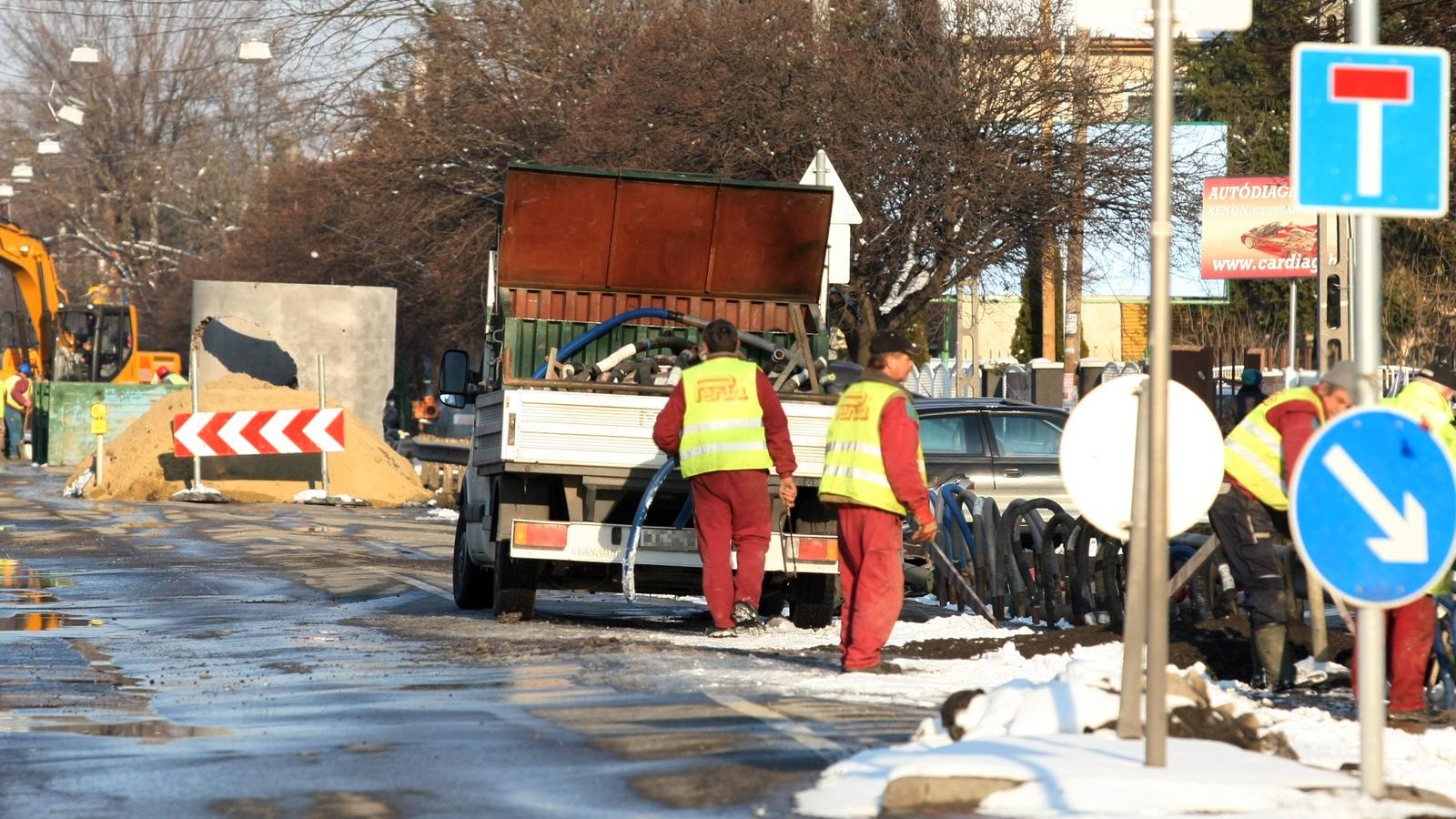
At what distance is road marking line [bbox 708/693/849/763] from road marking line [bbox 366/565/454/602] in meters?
6.69

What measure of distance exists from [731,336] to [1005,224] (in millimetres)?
16017

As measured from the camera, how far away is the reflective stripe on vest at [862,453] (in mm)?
10844

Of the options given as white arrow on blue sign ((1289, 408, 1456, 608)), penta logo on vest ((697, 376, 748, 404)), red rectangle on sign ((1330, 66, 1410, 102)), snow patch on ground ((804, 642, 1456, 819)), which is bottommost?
snow patch on ground ((804, 642, 1456, 819))

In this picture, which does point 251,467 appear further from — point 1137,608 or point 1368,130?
point 1368,130

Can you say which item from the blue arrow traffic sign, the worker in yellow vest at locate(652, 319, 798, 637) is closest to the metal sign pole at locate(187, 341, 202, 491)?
the worker in yellow vest at locate(652, 319, 798, 637)

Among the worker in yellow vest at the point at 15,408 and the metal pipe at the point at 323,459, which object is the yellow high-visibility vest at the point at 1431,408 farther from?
the worker in yellow vest at the point at 15,408

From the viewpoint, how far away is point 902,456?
10.8 m

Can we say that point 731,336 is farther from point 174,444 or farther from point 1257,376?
point 174,444

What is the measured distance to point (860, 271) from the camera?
93.0 feet

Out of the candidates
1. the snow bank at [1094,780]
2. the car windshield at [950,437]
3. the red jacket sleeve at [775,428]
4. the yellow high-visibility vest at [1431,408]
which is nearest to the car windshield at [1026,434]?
the car windshield at [950,437]

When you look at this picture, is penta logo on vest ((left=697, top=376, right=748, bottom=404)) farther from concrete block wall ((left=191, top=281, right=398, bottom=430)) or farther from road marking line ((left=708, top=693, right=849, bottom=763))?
concrete block wall ((left=191, top=281, right=398, bottom=430))

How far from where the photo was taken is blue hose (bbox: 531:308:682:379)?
14828 mm

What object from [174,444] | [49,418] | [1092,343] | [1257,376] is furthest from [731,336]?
[1092,343]

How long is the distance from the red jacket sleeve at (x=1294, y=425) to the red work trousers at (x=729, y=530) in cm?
339
